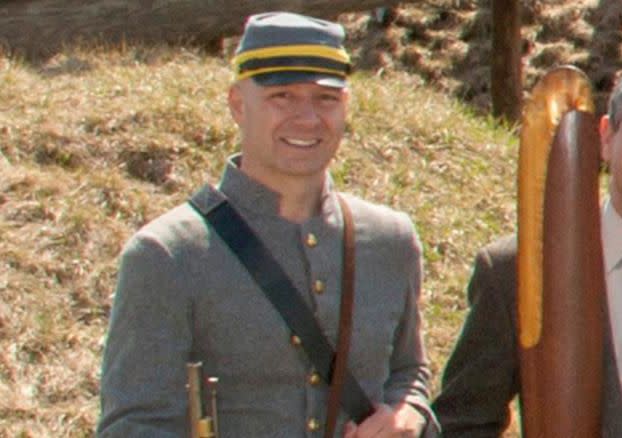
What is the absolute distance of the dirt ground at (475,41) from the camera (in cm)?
1274

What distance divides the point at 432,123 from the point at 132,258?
207 inches

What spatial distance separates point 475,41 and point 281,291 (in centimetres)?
1042

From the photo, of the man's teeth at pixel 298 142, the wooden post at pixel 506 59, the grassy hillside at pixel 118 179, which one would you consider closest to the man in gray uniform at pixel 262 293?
the man's teeth at pixel 298 142

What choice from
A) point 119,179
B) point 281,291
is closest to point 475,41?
point 119,179

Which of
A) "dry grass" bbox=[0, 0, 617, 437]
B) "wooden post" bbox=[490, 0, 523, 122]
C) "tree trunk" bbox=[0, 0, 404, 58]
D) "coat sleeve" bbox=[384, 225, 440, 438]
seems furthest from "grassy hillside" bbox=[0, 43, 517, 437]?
"coat sleeve" bbox=[384, 225, 440, 438]

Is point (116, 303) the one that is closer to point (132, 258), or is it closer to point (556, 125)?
point (132, 258)

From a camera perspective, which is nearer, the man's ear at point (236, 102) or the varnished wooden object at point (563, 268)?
the varnished wooden object at point (563, 268)

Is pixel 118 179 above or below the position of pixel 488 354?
above

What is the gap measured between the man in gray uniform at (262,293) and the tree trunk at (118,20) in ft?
19.4

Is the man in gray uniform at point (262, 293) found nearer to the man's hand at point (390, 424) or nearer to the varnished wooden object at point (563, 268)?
the man's hand at point (390, 424)

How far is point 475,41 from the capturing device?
1327cm

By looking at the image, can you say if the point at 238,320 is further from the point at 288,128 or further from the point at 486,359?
the point at 486,359

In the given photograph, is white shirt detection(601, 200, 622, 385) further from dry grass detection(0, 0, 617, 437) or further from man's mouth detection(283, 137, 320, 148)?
dry grass detection(0, 0, 617, 437)

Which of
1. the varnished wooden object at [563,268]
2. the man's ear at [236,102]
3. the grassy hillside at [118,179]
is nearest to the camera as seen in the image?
the varnished wooden object at [563,268]
